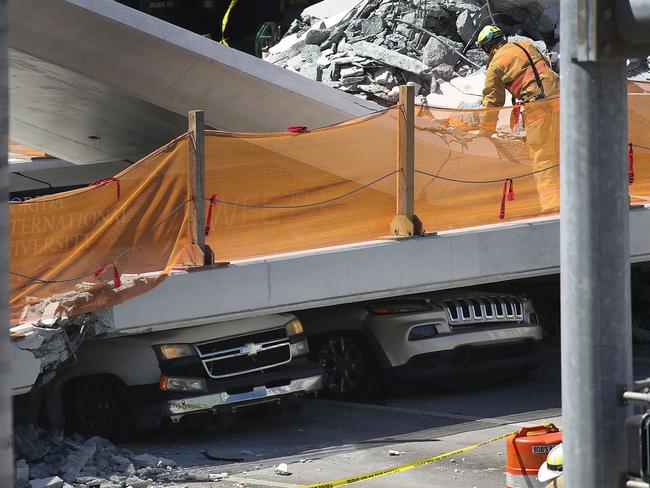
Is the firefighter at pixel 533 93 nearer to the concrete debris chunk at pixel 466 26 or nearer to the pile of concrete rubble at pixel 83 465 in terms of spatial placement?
the pile of concrete rubble at pixel 83 465

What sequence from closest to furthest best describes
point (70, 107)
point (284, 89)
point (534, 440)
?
1. point (534, 440)
2. point (284, 89)
3. point (70, 107)

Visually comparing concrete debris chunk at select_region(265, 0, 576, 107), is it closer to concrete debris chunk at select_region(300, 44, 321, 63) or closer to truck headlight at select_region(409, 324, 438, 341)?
concrete debris chunk at select_region(300, 44, 321, 63)

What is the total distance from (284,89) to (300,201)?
296cm

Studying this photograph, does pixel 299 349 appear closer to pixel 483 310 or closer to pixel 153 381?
pixel 153 381

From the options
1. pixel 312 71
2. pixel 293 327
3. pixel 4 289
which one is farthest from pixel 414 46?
pixel 4 289

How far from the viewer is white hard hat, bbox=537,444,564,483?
6.81 meters

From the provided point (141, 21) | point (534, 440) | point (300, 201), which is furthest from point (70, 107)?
point (534, 440)

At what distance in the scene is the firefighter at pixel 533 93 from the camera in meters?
11.8

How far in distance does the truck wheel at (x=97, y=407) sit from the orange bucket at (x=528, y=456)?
3.45 metres

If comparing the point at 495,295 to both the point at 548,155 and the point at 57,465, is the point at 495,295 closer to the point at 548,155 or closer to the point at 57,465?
the point at 548,155

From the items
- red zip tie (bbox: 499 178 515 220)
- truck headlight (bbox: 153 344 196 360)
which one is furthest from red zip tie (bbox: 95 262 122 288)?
red zip tie (bbox: 499 178 515 220)

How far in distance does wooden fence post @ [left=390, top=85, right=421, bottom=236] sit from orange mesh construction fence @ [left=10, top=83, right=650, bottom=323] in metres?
0.06

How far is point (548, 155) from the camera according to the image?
1188cm

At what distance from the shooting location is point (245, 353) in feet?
33.9
